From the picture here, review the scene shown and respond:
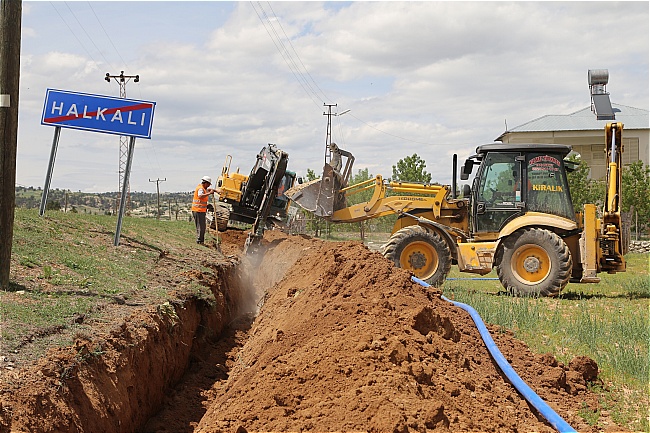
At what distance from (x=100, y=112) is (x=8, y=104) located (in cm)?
446

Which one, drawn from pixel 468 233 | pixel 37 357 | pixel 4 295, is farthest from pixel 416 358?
pixel 468 233

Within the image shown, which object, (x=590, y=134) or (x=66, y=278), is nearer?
(x=66, y=278)

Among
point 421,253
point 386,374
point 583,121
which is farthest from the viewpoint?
point 583,121

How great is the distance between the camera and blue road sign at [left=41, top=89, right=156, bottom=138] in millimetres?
13023

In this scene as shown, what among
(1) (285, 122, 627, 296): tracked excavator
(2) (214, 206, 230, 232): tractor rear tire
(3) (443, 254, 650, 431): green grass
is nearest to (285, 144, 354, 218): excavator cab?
(1) (285, 122, 627, 296): tracked excavator

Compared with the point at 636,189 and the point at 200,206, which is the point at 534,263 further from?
the point at 636,189

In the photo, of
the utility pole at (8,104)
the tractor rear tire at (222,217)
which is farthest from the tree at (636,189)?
the utility pole at (8,104)

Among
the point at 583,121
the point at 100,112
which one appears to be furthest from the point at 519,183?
the point at 583,121

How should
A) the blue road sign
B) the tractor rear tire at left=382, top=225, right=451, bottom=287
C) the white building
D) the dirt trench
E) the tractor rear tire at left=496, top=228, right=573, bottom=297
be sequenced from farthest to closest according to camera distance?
the white building, the tractor rear tire at left=382, top=225, right=451, bottom=287, the blue road sign, the tractor rear tire at left=496, top=228, right=573, bottom=297, the dirt trench

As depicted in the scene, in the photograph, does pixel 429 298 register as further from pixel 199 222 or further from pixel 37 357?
pixel 199 222

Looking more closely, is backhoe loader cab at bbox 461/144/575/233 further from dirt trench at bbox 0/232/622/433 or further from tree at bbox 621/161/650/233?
→ tree at bbox 621/161/650/233

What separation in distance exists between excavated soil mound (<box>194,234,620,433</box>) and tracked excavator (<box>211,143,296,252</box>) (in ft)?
30.4

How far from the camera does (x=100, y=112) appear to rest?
42.8 ft

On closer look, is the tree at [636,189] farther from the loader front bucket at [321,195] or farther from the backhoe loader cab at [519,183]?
the loader front bucket at [321,195]
